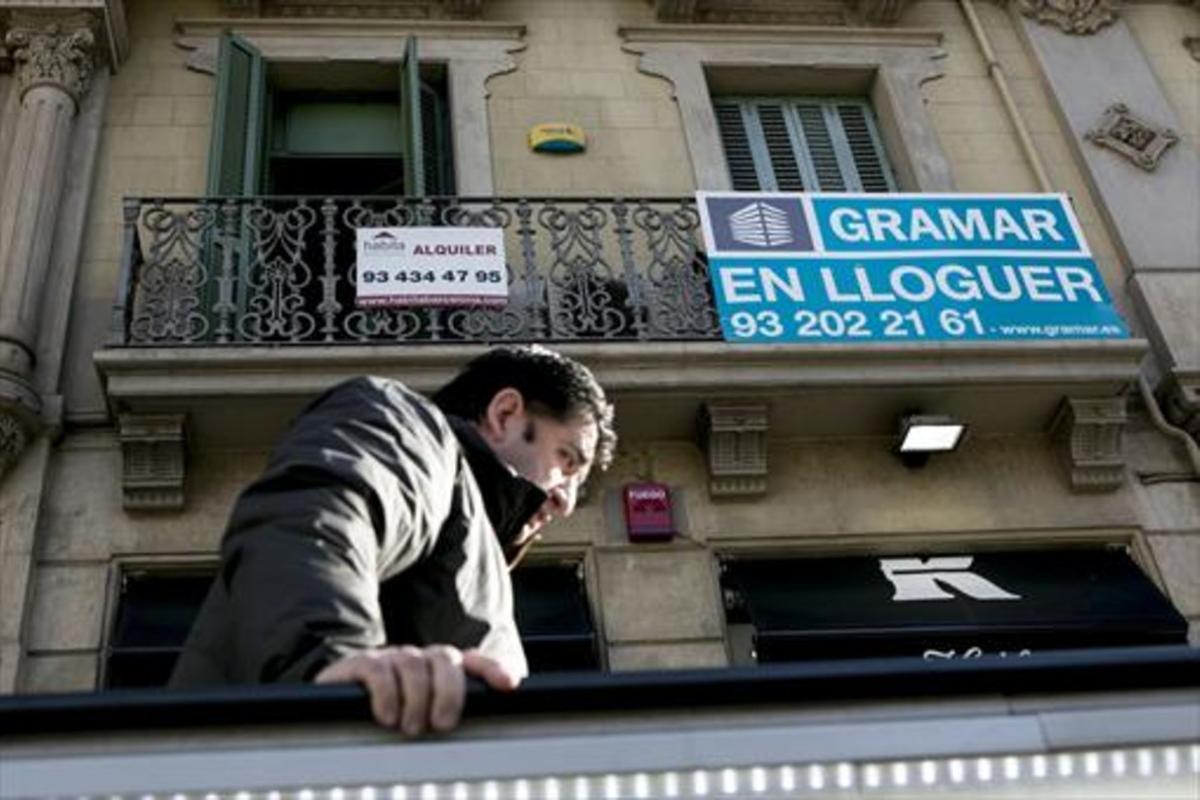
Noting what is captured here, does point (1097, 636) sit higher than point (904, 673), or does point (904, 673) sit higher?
point (1097, 636)

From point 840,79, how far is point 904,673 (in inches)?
→ 377

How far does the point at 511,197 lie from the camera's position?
8.93 meters

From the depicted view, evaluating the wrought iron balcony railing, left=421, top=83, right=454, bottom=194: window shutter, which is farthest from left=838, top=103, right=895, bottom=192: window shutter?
left=421, top=83, right=454, bottom=194: window shutter

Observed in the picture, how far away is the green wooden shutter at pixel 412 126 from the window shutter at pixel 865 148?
3301mm

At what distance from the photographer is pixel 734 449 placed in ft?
26.2

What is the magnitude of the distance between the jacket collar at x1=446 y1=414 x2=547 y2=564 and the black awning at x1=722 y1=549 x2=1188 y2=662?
479 cm

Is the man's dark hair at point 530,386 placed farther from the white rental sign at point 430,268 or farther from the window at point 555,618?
the white rental sign at point 430,268

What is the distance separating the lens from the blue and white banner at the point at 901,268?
821 centimetres

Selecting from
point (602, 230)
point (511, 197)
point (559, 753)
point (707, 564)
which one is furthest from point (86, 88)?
point (559, 753)

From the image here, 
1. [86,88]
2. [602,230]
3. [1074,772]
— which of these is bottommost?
[1074,772]

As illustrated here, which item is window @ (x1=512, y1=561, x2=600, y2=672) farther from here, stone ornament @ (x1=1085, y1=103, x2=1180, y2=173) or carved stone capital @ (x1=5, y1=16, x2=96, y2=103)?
stone ornament @ (x1=1085, y1=103, x2=1180, y2=173)

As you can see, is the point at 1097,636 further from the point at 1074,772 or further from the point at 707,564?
the point at 1074,772

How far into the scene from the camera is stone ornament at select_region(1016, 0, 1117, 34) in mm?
11016

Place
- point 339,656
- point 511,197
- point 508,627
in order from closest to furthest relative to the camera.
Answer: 1. point 339,656
2. point 508,627
3. point 511,197
